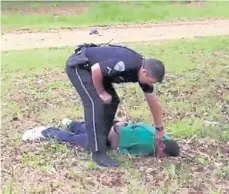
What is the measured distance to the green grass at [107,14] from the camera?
16453mm

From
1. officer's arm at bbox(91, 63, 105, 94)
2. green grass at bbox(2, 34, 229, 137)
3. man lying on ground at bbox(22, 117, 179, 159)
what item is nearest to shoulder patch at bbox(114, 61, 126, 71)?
officer's arm at bbox(91, 63, 105, 94)

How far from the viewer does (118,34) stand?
14.7 meters

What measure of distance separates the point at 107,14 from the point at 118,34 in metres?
2.88

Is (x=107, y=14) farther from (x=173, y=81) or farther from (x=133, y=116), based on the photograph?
(x=133, y=116)

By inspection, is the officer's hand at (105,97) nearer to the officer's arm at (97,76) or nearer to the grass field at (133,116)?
the officer's arm at (97,76)

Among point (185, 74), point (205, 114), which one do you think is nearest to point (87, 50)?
point (205, 114)

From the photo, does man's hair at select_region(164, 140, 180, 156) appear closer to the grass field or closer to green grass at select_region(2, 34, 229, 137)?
the grass field

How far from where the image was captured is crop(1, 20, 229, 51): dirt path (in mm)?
13722

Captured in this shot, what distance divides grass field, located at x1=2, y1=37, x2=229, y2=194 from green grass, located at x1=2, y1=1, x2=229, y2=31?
4636 mm

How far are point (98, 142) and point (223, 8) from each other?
1316 centimetres

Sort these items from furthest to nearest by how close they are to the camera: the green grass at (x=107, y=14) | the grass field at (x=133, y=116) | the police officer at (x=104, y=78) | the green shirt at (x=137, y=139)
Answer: the green grass at (x=107, y=14)
the green shirt at (x=137, y=139)
the police officer at (x=104, y=78)
the grass field at (x=133, y=116)

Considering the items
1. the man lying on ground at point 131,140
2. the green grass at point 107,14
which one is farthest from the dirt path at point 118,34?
the man lying on ground at point 131,140

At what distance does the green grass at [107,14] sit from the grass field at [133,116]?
183 inches

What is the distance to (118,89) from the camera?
8641 mm
